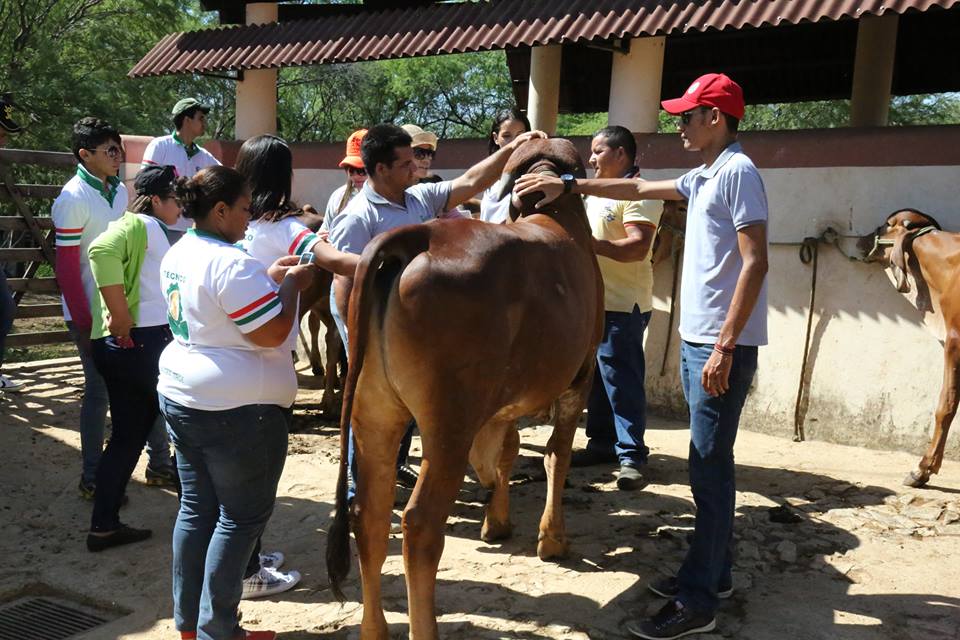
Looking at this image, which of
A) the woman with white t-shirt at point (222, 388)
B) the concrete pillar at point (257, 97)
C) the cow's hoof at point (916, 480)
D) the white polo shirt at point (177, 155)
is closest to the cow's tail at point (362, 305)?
the woman with white t-shirt at point (222, 388)

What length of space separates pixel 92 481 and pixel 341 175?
442 centimetres

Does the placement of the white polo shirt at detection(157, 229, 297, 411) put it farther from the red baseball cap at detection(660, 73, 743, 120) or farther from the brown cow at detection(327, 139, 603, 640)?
the red baseball cap at detection(660, 73, 743, 120)

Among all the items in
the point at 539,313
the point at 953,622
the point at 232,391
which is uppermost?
the point at 539,313

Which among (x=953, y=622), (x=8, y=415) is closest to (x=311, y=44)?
(x=8, y=415)

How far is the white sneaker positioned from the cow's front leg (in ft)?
3.63

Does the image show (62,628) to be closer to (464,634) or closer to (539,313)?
(464,634)

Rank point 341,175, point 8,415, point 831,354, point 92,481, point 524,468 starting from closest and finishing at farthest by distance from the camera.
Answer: point 92,481, point 524,468, point 831,354, point 8,415, point 341,175

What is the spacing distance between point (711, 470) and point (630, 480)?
5.69 feet

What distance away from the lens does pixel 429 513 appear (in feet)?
10.1

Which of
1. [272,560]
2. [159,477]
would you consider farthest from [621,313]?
[159,477]

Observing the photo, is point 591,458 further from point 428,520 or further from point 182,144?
point 182,144

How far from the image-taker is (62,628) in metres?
3.64

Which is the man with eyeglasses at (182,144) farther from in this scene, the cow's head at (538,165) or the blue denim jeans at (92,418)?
the cow's head at (538,165)

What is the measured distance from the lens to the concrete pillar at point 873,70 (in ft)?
30.0
